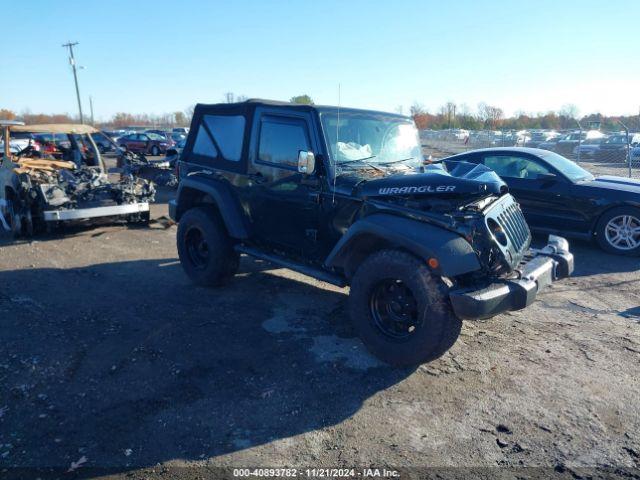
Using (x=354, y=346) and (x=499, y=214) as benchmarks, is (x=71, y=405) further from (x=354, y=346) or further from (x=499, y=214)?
(x=499, y=214)

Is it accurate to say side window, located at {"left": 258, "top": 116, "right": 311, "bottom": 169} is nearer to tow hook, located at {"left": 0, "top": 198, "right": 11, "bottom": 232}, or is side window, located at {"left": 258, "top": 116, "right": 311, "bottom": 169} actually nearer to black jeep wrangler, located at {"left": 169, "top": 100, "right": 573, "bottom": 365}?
black jeep wrangler, located at {"left": 169, "top": 100, "right": 573, "bottom": 365}

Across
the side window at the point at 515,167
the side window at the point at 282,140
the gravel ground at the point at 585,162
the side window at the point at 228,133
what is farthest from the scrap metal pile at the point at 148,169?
the gravel ground at the point at 585,162

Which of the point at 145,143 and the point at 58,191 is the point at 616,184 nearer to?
the point at 58,191

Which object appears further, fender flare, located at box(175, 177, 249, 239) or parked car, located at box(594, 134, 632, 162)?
parked car, located at box(594, 134, 632, 162)

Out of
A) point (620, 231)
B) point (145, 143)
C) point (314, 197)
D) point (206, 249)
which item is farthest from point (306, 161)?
point (145, 143)

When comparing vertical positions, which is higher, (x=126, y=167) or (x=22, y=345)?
(x=126, y=167)

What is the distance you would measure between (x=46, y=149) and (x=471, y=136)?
24860 millimetres

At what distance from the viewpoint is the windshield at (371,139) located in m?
4.66

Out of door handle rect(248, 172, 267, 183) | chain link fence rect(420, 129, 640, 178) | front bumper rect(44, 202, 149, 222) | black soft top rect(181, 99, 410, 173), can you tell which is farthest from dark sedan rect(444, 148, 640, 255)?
chain link fence rect(420, 129, 640, 178)

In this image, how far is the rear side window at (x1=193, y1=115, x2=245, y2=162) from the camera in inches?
216

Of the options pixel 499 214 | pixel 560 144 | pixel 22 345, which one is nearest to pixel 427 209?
pixel 499 214

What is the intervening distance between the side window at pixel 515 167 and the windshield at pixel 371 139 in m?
3.57

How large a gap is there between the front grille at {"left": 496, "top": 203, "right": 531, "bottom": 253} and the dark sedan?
288 centimetres

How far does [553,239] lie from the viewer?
15.7 ft
